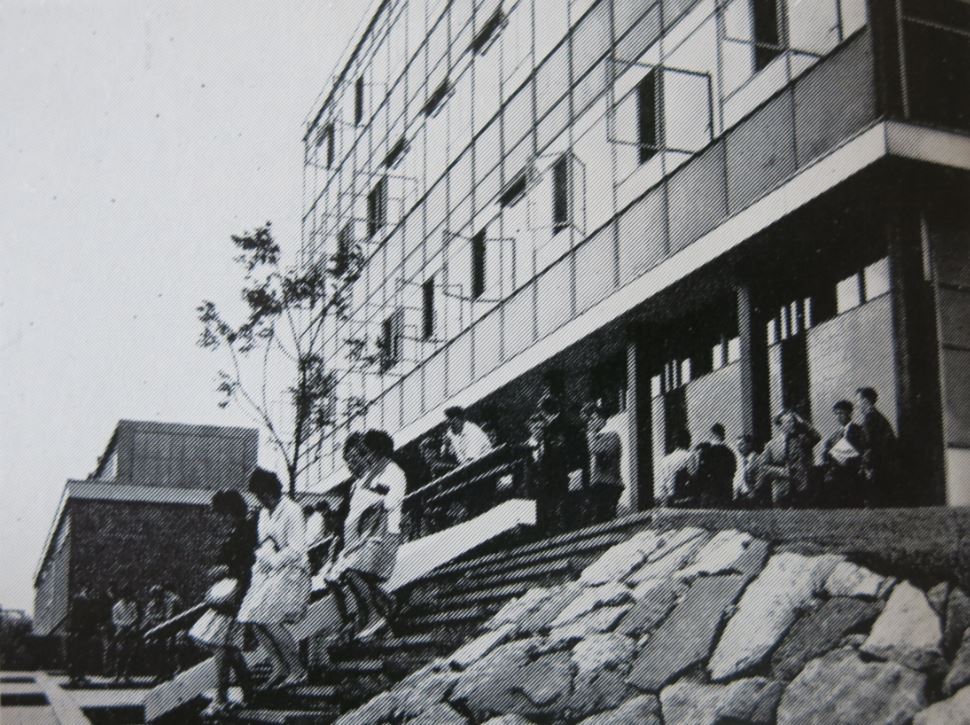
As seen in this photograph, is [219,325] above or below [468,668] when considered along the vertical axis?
above

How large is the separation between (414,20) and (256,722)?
20404 mm

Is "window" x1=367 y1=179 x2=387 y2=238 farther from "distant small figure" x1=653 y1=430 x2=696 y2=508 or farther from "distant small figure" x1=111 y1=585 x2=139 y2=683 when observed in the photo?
"distant small figure" x1=653 y1=430 x2=696 y2=508

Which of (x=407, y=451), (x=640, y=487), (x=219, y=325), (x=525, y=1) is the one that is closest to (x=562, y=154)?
(x=525, y=1)

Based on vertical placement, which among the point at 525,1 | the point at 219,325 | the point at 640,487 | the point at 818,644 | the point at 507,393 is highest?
the point at 525,1

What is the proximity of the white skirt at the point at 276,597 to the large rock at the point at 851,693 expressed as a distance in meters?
5.12

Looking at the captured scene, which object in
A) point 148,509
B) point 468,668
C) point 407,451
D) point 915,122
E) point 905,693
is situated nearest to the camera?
point 905,693

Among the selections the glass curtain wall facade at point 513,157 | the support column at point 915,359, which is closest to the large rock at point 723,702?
the support column at point 915,359

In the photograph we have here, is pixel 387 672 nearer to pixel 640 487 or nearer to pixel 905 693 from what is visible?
pixel 905 693

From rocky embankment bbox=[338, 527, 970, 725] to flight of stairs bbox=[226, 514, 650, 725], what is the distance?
39cm

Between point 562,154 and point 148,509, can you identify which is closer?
point 562,154

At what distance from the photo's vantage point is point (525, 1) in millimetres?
21109

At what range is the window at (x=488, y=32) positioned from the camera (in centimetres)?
2239

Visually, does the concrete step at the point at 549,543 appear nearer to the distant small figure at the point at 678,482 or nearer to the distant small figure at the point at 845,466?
the distant small figure at the point at 678,482

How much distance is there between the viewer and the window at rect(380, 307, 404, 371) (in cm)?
2584
